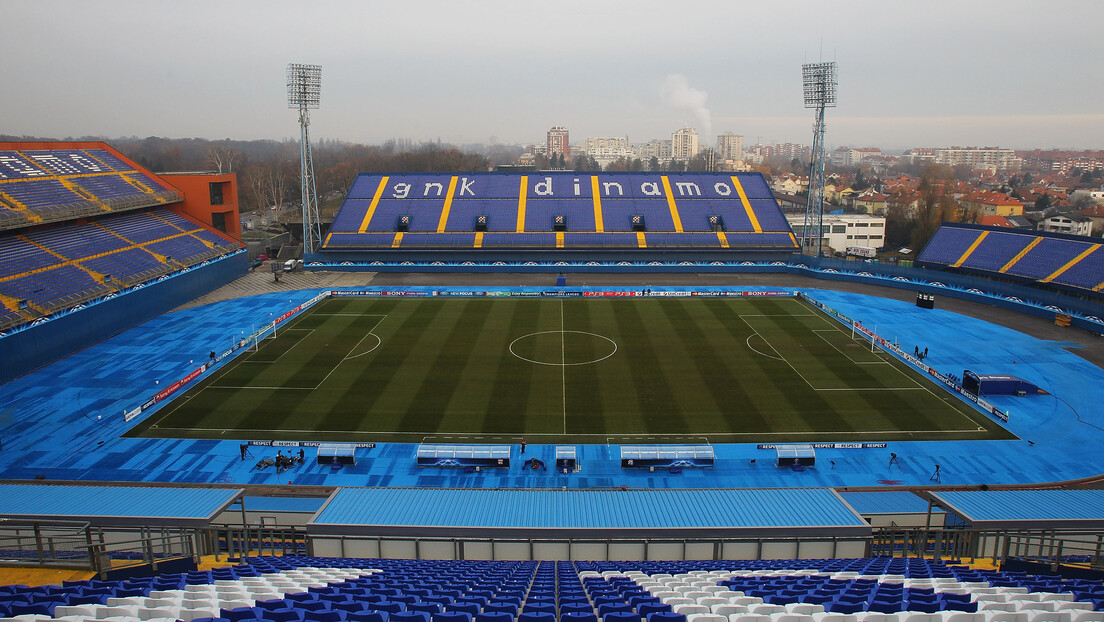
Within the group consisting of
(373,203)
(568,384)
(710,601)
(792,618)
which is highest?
(373,203)

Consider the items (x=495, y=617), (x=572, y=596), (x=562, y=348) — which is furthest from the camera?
(x=562, y=348)

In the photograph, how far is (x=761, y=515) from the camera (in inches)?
683

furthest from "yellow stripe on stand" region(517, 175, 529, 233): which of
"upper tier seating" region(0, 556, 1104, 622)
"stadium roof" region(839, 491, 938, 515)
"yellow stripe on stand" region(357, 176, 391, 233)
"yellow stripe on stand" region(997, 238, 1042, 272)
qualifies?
"upper tier seating" region(0, 556, 1104, 622)

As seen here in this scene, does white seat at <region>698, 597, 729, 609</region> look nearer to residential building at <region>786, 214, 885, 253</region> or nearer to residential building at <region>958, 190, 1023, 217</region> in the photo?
residential building at <region>786, 214, 885, 253</region>

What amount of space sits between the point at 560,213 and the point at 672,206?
39.8 ft

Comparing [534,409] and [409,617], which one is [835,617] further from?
[534,409]

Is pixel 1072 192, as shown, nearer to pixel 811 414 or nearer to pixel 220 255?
pixel 811 414

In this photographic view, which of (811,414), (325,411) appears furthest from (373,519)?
(811,414)

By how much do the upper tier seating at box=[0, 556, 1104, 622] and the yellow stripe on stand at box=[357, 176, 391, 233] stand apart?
58.3m

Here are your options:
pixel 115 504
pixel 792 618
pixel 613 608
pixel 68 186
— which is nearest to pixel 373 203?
pixel 68 186

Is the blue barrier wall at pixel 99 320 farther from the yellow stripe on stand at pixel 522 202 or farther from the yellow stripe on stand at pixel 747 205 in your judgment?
the yellow stripe on stand at pixel 747 205

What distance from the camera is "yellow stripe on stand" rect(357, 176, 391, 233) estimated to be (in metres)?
68.2

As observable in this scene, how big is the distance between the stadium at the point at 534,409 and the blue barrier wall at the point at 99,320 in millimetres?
201

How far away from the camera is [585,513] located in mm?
17375
